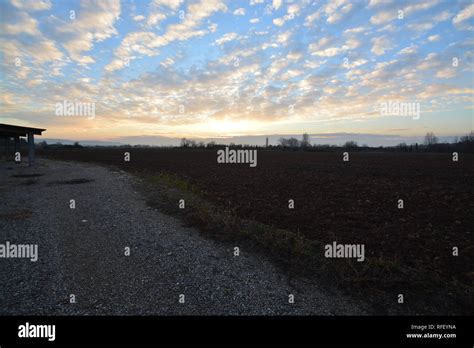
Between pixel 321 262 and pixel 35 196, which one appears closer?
pixel 321 262

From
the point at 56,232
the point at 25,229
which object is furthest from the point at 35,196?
the point at 56,232

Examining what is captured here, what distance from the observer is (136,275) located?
17.4 feet

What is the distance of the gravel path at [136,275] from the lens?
169 inches

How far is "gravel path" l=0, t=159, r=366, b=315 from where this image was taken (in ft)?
14.1

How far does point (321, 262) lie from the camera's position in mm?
5977
